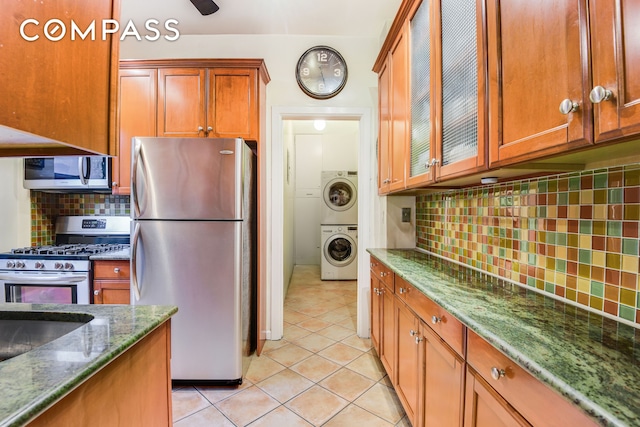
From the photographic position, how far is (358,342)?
2555 millimetres

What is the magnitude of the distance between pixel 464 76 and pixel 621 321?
38.8 inches

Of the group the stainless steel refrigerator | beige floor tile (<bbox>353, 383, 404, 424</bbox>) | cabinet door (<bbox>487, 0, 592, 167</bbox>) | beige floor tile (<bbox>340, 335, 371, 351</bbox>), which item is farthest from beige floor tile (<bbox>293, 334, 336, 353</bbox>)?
cabinet door (<bbox>487, 0, 592, 167</bbox>)

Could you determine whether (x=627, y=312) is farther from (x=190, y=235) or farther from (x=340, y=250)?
(x=340, y=250)

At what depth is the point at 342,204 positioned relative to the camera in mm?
4848

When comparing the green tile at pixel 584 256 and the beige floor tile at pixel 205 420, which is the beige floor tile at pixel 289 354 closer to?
the beige floor tile at pixel 205 420

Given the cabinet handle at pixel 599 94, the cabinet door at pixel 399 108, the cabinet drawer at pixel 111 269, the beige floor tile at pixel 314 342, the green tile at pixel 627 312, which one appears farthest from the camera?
the beige floor tile at pixel 314 342

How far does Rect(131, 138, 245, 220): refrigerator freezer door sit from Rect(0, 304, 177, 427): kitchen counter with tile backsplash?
0.98 metres

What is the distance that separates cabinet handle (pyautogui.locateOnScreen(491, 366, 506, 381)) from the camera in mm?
734

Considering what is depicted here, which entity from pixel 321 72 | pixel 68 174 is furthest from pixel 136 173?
pixel 321 72

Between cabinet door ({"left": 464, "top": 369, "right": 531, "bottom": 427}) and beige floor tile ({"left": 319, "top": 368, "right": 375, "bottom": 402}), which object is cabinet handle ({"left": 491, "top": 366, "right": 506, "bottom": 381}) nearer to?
cabinet door ({"left": 464, "top": 369, "right": 531, "bottom": 427})

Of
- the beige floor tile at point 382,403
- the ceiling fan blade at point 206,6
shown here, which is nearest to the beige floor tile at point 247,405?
the beige floor tile at point 382,403

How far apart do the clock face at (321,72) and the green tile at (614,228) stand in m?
2.18

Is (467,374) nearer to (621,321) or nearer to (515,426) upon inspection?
(515,426)

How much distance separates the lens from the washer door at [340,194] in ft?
15.8
